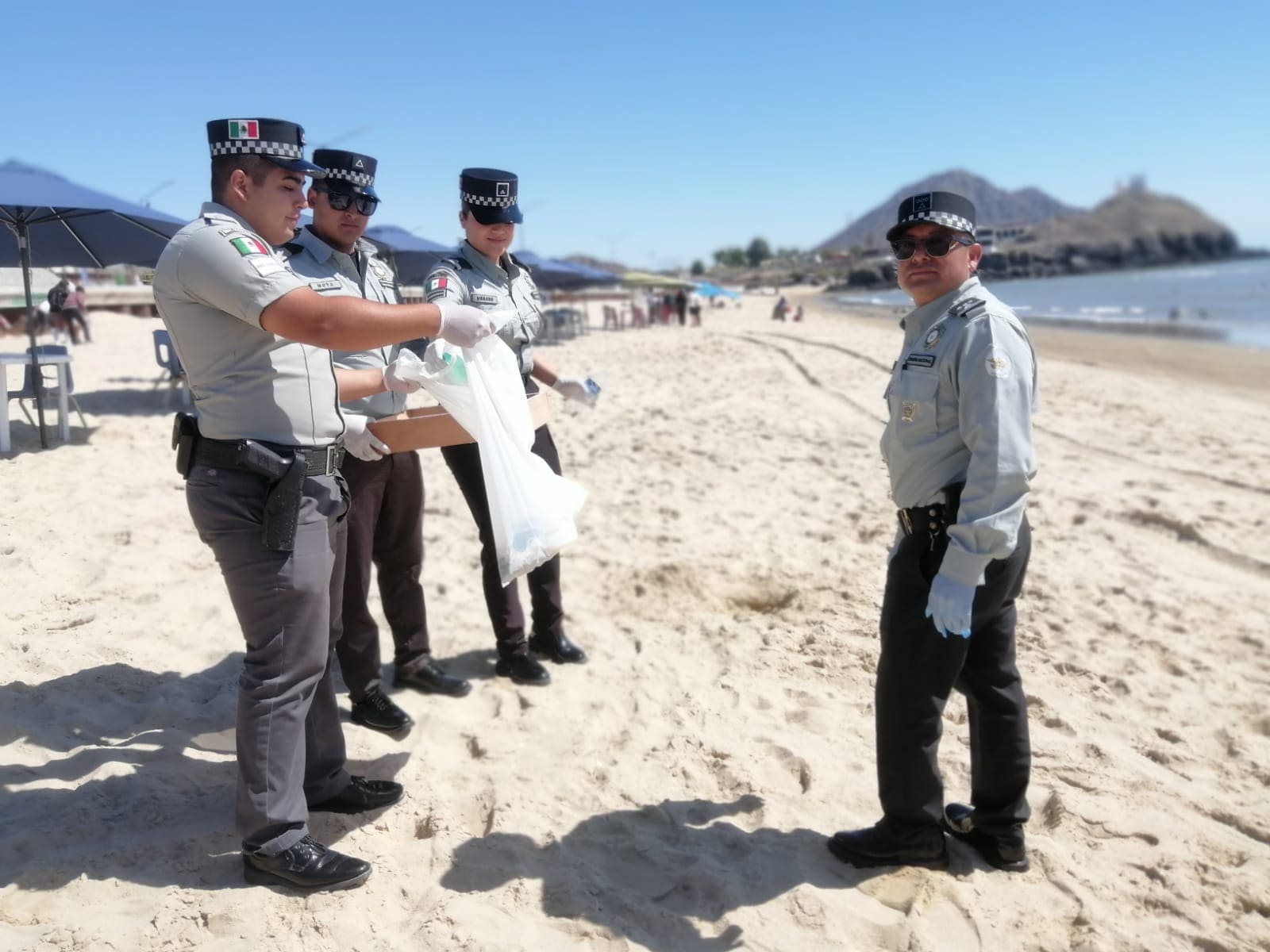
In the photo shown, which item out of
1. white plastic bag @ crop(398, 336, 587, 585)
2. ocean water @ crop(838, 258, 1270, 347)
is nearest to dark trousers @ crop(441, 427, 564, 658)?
white plastic bag @ crop(398, 336, 587, 585)

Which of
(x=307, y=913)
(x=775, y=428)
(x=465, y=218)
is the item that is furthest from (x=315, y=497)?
(x=775, y=428)

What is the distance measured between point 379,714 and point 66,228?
6495 millimetres

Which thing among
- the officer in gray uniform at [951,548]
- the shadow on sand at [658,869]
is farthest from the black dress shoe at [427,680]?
the officer in gray uniform at [951,548]

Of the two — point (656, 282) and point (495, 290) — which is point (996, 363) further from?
point (656, 282)

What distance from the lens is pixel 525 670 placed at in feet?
12.2

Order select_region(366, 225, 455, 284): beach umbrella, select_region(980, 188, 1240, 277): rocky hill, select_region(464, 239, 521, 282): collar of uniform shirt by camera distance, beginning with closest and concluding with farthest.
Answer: select_region(464, 239, 521, 282): collar of uniform shirt, select_region(366, 225, 455, 284): beach umbrella, select_region(980, 188, 1240, 277): rocky hill

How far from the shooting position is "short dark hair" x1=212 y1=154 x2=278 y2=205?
7.23 ft

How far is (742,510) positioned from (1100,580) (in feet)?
7.48

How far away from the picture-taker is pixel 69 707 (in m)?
3.19

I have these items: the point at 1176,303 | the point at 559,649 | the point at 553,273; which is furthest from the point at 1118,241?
the point at 559,649

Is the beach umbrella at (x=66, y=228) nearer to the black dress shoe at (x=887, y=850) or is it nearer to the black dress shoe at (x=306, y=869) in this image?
the black dress shoe at (x=306, y=869)

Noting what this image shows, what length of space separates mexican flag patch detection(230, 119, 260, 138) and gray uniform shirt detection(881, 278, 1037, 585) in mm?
1804

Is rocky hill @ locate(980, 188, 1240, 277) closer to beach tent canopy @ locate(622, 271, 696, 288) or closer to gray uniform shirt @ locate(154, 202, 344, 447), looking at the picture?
beach tent canopy @ locate(622, 271, 696, 288)

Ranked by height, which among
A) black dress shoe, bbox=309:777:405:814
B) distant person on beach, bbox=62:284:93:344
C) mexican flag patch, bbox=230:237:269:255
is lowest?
black dress shoe, bbox=309:777:405:814
